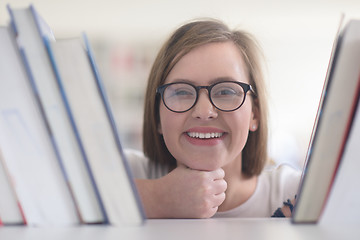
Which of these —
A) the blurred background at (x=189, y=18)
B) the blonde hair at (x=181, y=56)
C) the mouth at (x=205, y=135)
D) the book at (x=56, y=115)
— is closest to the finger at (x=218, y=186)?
the mouth at (x=205, y=135)

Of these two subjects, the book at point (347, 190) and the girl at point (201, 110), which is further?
the girl at point (201, 110)

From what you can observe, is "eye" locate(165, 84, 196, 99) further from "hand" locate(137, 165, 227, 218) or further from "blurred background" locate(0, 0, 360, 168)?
"blurred background" locate(0, 0, 360, 168)

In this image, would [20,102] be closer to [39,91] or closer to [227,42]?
[39,91]

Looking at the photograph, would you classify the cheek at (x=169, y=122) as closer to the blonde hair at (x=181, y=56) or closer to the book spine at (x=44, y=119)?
the blonde hair at (x=181, y=56)

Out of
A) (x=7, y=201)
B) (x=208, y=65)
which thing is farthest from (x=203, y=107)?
(x=7, y=201)

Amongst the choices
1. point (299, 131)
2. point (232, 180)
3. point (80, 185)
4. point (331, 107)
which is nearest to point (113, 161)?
point (80, 185)

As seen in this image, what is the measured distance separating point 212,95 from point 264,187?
1.71ft

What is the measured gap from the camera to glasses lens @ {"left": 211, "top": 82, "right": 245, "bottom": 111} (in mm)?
932

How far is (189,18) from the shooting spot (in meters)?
4.54

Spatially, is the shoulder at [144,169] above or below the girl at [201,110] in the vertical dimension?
below

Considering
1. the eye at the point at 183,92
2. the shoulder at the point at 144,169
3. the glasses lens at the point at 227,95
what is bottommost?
the shoulder at the point at 144,169

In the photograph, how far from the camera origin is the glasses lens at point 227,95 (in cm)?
93

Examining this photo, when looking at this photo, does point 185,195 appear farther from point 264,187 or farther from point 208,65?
point 264,187

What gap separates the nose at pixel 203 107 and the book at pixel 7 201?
0.51m
